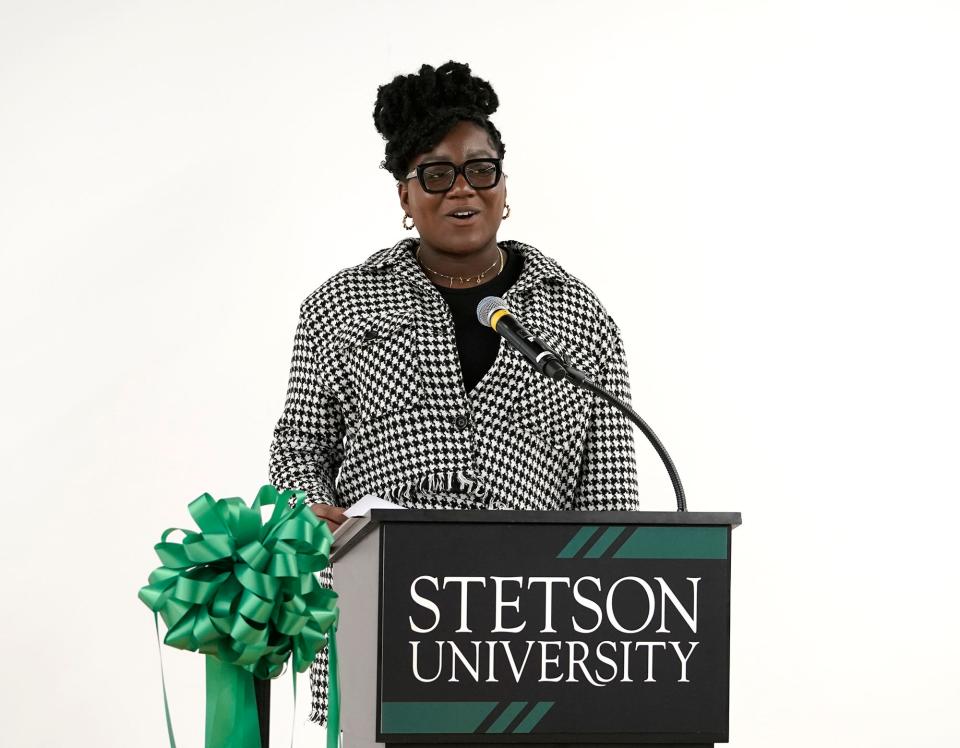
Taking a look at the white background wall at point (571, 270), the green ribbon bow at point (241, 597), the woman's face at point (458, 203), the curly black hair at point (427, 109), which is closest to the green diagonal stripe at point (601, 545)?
the green ribbon bow at point (241, 597)

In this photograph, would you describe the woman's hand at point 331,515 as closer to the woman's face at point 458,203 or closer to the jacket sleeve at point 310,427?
the jacket sleeve at point 310,427

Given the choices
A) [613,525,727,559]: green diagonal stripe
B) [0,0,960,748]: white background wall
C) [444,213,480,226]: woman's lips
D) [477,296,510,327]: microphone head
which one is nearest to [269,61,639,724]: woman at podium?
[444,213,480,226]: woman's lips

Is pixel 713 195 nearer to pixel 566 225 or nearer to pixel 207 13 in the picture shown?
pixel 566 225

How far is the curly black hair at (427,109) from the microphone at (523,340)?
Result: 49 centimetres

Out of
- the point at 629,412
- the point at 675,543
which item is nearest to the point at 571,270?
the point at 629,412

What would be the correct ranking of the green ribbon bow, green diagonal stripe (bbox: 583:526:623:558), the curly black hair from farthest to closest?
the curly black hair → green diagonal stripe (bbox: 583:526:623:558) → the green ribbon bow

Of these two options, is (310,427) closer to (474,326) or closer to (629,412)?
(474,326)

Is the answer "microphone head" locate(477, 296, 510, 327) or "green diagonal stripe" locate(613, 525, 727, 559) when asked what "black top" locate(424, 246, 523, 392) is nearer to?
"microphone head" locate(477, 296, 510, 327)

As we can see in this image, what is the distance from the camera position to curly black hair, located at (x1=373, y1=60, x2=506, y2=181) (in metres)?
2.19

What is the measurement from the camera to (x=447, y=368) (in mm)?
2100

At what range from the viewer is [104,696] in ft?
11.1

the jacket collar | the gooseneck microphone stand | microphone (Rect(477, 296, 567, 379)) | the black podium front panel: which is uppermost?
the jacket collar

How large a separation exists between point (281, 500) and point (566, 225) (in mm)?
2226

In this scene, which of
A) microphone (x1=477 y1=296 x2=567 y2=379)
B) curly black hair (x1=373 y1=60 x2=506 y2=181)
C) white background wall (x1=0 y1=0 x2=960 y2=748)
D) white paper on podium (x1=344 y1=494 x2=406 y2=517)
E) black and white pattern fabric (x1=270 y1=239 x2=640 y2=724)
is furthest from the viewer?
white background wall (x1=0 y1=0 x2=960 y2=748)
